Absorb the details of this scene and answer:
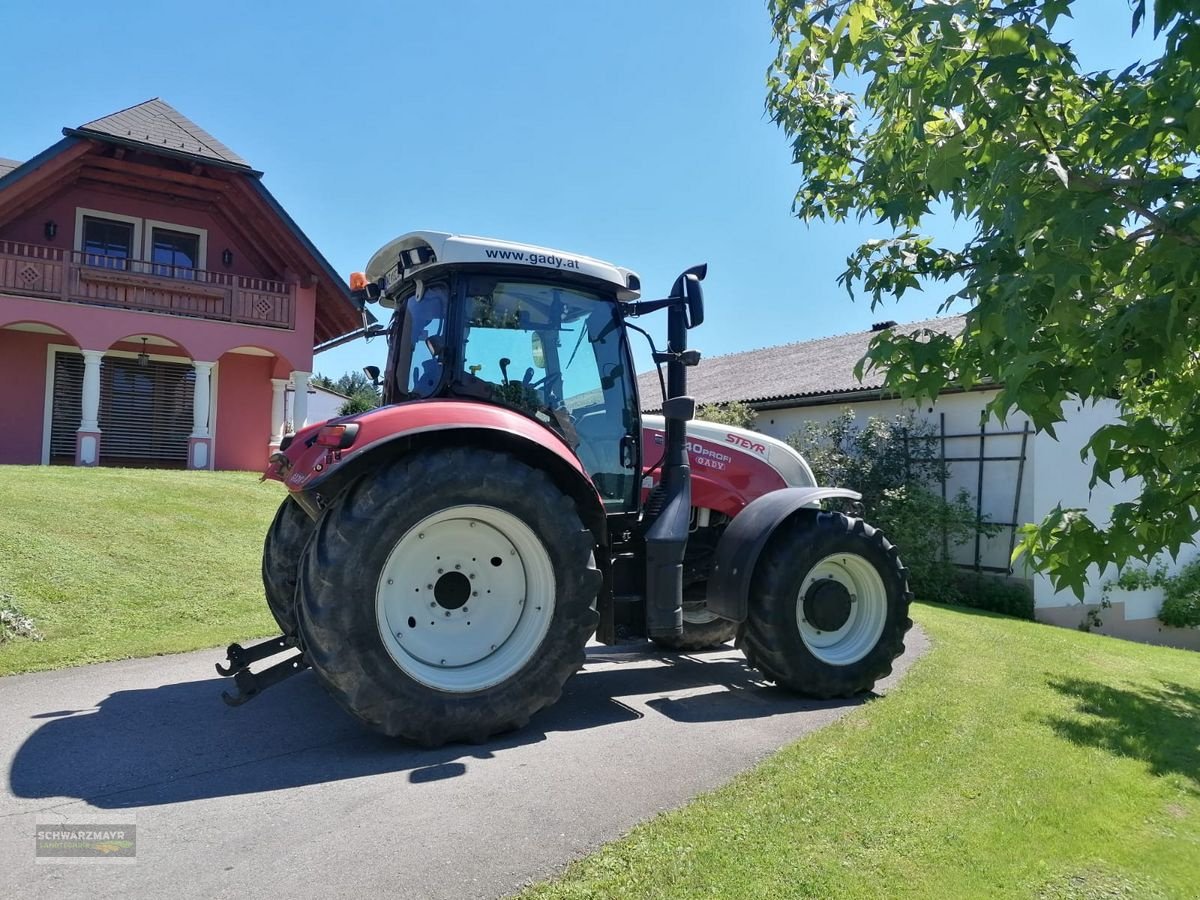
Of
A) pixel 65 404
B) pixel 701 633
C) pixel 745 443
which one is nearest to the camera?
pixel 745 443

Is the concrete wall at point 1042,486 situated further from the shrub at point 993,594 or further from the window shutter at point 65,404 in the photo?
the window shutter at point 65,404

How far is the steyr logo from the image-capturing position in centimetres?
565

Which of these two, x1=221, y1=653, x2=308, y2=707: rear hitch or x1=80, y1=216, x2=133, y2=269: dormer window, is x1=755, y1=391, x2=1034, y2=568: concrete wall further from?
x1=80, y1=216, x2=133, y2=269: dormer window

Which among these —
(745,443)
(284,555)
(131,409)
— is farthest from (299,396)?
(745,443)

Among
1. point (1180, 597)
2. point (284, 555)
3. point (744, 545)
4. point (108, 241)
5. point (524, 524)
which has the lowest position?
point (1180, 597)

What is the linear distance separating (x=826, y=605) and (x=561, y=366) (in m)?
2.23

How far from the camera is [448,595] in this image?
13.4 feet

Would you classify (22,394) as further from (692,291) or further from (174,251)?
(692,291)

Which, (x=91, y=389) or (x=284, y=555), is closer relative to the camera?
(x=284, y=555)

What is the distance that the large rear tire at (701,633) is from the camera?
5.91 metres

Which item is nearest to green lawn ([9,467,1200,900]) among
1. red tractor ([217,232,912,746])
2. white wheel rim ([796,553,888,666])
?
white wheel rim ([796,553,888,666])

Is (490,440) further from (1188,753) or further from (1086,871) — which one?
(1188,753)

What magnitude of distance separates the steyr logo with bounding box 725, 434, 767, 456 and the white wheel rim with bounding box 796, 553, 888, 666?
96 centimetres

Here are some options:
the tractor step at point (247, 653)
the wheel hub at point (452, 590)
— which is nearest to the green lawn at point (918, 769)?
the wheel hub at point (452, 590)
